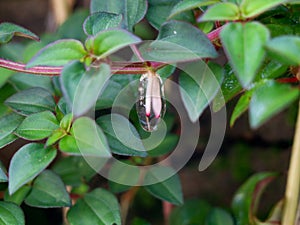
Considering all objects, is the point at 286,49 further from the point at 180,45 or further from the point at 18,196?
the point at 18,196

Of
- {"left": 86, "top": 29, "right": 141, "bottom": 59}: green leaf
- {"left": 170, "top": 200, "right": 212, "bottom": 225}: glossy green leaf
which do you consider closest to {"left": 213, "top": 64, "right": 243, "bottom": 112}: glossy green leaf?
{"left": 86, "top": 29, "right": 141, "bottom": 59}: green leaf

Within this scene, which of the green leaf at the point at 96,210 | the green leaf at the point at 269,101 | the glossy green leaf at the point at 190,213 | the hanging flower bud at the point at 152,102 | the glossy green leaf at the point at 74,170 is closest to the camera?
the green leaf at the point at 269,101

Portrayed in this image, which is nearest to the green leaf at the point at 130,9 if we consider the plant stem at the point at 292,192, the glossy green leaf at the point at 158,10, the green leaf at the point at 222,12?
the glossy green leaf at the point at 158,10

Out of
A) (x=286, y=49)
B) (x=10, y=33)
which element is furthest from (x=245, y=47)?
(x=10, y=33)

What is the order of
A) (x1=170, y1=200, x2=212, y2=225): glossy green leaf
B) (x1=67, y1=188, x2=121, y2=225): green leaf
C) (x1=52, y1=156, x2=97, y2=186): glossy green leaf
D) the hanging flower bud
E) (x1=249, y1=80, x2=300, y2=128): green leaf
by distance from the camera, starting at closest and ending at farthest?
(x1=249, y1=80, x2=300, y2=128): green leaf < the hanging flower bud < (x1=67, y1=188, x2=121, y2=225): green leaf < (x1=52, y1=156, x2=97, y2=186): glossy green leaf < (x1=170, y1=200, x2=212, y2=225): glossy green leaf

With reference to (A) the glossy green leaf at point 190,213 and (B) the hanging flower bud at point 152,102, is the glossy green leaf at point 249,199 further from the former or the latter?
(B) the hanging flower bud at point 152,102

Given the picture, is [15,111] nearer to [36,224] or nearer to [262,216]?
[36,224]

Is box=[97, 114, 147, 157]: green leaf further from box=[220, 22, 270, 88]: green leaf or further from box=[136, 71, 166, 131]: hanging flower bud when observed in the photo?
box=[220, 22, 270, 88]: green leaf
